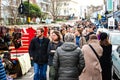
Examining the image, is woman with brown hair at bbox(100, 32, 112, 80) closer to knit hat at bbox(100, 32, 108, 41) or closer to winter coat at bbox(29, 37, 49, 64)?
knit hat at bbox(100, 32, 108, 41)

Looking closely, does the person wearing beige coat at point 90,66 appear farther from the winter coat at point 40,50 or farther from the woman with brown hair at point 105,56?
the winter coat at point 40,50

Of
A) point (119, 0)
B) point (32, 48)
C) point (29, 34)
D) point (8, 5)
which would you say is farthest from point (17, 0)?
point (32, 48)

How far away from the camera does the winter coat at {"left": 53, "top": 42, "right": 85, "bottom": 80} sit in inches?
305

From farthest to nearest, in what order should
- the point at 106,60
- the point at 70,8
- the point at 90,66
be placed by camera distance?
1. the point at 70,8
2. the point at 106,60
3. the point at 90,66

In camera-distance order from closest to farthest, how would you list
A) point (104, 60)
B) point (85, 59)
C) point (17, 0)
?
point (85, 59), point (104, 60), point (17, 0)

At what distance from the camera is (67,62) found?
774cm

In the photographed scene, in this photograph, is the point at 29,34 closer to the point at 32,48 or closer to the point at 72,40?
the point at 32,48

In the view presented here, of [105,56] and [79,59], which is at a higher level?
[79,59]

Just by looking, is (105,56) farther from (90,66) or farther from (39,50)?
(39,50)

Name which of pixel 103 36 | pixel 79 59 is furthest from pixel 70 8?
pixel 79 59

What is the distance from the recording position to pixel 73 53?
306 inches

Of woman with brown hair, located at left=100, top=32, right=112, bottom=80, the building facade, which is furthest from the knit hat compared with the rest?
the building facade

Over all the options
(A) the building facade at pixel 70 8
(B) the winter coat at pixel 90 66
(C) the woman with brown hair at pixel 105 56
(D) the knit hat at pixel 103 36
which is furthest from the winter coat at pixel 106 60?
(A) the building facade at pixel 70 8

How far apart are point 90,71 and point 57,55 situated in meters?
1.02
